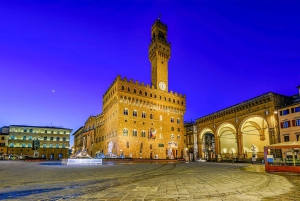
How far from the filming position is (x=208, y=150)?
5269 centimetres

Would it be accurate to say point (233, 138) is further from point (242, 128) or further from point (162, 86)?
point (162, 86)

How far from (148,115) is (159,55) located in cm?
1611

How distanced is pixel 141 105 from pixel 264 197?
1638 inches

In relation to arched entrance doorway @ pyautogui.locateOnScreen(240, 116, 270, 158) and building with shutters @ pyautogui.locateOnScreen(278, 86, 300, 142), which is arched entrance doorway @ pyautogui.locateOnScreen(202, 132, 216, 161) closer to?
arched entrance doorway @ pyautogui.locateOnScreen(240, 116, 270, 158)

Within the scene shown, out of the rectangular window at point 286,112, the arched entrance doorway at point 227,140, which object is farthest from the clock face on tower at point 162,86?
the rectangular window at point 286,112

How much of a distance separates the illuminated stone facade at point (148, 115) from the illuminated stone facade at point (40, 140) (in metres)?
27.3

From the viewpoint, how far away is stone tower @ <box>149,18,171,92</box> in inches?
2078

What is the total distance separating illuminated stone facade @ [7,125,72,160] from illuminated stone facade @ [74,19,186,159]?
27345 millimetres

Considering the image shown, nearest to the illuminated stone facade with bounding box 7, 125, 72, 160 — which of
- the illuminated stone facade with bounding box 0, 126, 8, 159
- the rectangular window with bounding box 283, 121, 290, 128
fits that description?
the illuminated stone facade with bounding box 0, 126, 8, 159

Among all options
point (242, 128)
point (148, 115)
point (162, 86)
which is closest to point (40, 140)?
point (148, 115)

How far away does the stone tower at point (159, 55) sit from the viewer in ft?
173

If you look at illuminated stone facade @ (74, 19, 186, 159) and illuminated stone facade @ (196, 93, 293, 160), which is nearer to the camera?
illuminated stone facade @ (196, 93, 293, 160)

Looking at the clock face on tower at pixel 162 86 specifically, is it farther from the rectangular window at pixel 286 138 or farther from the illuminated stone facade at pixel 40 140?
the illuminated stone facade at pixel 40 140

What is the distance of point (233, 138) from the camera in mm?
50656
